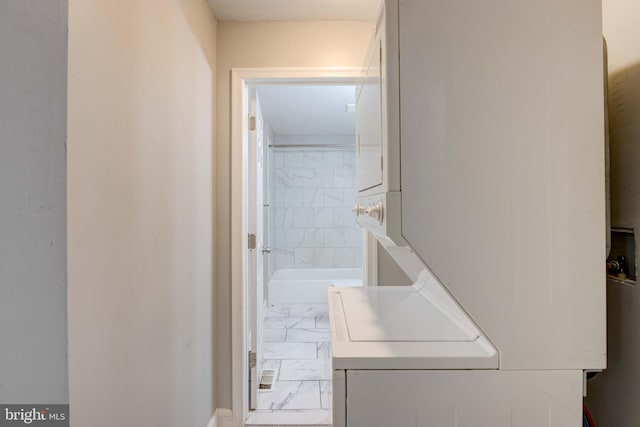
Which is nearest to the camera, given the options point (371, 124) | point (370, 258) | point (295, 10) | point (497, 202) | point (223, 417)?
point (497, 202)

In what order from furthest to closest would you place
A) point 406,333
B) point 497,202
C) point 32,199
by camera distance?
point 406,333 < point 497,202 < point 32,199

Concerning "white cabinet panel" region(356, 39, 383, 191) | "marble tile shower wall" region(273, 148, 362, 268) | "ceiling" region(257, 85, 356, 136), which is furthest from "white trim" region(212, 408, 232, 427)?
"marble tile shower wall" region(273, 148, 362, 268)

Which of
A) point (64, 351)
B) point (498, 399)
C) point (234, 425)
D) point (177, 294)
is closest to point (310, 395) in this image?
point (234, 425)

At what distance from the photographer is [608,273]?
999 mm

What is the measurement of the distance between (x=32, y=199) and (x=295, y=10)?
5.38 feet

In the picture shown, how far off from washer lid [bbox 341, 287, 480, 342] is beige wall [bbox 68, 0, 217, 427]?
2.17 ft

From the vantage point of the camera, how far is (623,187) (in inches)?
37.4

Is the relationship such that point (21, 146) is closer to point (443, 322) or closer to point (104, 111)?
point (104, 111)

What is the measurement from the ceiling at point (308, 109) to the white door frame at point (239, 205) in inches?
24.4

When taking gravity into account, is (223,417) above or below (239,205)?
below

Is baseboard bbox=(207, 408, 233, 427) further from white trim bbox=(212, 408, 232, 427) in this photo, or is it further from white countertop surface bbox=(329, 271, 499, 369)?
white countertop surface bbox=(329, 271, 499, 369)

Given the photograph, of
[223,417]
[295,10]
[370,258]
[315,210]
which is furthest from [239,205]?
[315,210]

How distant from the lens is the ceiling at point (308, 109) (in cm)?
319

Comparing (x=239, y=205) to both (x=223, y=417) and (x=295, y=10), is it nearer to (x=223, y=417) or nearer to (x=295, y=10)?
(x=295, y=10)
